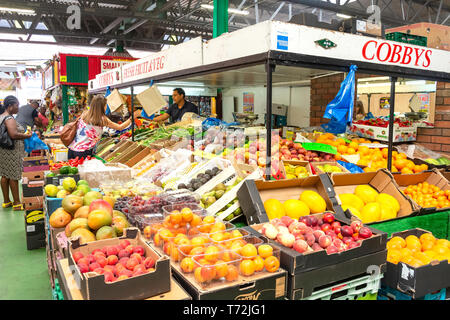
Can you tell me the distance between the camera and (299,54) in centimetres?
278

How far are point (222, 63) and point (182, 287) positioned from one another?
2.05m

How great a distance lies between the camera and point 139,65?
5.14m

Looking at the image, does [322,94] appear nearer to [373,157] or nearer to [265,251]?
[373,157]

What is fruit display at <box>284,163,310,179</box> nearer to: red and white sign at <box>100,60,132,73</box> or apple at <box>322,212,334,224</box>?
apple at <box>322,212,334,224</box>

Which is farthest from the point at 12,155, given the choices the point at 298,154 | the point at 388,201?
the point at 388,201

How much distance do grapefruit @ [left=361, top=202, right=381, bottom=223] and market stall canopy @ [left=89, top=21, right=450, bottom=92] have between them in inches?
48.4

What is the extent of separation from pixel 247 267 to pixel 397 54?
9.48ft

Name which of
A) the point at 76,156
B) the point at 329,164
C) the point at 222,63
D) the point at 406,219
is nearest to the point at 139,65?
the point at 76,156

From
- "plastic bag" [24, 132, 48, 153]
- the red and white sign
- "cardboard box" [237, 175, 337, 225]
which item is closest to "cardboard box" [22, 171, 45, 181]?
"plastic bag" [24, 132, 48, 153]

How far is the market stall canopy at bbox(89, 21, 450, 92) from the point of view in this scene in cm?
271

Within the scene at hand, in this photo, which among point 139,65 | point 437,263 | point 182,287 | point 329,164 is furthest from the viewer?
point 139,65

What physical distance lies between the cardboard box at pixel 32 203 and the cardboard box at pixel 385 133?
14.1ft
